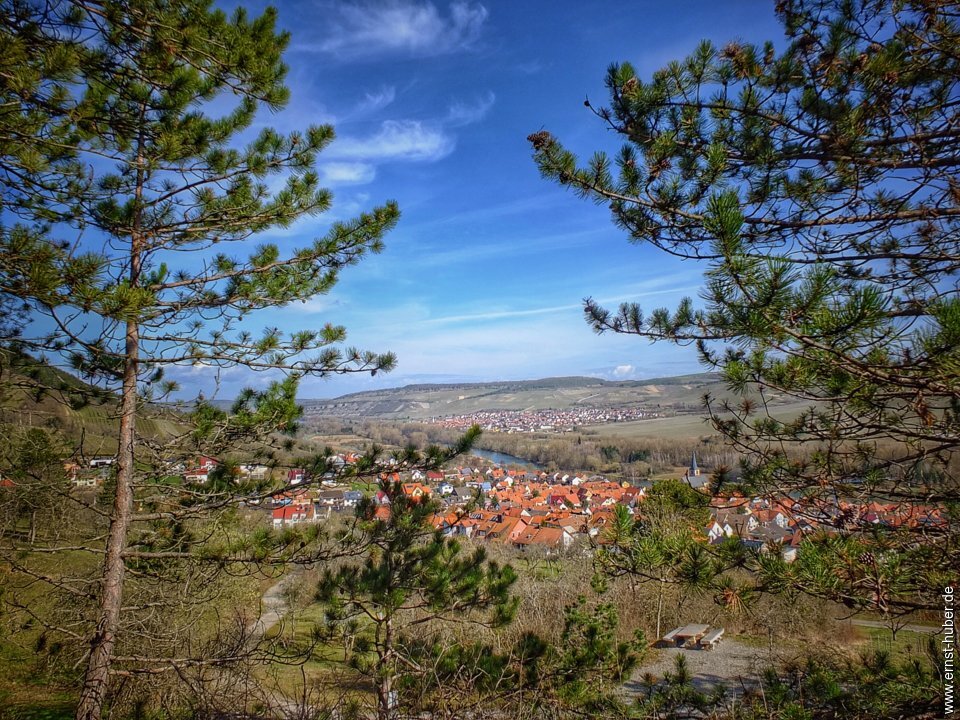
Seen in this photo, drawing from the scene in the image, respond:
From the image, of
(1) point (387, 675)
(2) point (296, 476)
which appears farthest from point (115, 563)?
(1) point (387, 675)

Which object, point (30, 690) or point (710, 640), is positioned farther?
point (710, 640)

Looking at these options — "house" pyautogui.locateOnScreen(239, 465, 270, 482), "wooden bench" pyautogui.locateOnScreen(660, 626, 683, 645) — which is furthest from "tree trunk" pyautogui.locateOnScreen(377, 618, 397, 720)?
"wooden bench" pyautogui.locateOnScreen(660, 626, 683, 645)

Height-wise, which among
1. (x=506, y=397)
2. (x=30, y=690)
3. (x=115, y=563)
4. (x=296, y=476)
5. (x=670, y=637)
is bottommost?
(x=506, y=397)

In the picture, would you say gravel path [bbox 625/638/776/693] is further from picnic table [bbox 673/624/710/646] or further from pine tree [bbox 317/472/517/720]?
pine tree [bbox 317/472/517/720]

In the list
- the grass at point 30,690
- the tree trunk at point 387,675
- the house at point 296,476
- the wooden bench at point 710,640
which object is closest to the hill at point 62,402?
the house at point 296,476

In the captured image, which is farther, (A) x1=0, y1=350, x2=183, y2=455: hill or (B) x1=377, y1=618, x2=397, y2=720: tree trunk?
(B) x1=377, y1=618, x2=397, y2=720: tree trunk

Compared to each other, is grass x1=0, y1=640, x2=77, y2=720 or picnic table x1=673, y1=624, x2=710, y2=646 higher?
grass x1=0, y1=640, x2=77, y2=720

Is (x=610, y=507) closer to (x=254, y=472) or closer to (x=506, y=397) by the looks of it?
(x=254, y=472)
